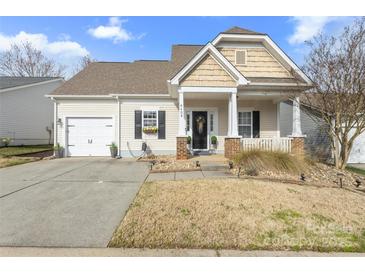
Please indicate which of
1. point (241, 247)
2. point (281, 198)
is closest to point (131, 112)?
point (281, 198)

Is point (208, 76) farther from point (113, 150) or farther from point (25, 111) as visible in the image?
point (25, 111)

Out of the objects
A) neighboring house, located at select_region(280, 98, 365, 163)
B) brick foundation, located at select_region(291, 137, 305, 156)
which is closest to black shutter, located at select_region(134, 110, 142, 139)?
brick foundation, located at select_region(291, 137, 305, 156)

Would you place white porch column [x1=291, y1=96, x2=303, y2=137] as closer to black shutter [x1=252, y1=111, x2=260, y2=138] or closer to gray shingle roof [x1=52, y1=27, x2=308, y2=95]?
gray shingle roof [x1=52, y1=27, x2=308, y2=95]

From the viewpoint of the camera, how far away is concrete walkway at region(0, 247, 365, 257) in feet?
9.77

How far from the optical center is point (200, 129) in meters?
12.4

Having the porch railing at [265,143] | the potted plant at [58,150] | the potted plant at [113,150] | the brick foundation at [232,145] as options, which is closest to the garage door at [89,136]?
the potted plant at [58,150]

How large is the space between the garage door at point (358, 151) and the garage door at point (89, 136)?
13.5 metres

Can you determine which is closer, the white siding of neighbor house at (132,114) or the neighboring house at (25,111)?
the white siding of neighbor house at (132,114)

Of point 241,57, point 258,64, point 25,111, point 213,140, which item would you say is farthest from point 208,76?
point 25,111

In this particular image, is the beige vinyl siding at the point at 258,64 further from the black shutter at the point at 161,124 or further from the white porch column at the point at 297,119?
the black shutter at the point at 161,124

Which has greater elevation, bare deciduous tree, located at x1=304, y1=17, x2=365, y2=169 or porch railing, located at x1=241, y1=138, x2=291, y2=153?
bare deciduous tree, located at x1=304, y1=17, x2=365, y2=169

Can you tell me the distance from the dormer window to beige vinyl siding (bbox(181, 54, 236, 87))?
2.11m

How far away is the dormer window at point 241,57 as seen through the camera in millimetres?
11695

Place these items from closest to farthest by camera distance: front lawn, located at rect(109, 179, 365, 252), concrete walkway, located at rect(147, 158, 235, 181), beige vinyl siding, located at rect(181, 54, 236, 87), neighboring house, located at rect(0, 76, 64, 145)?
1. front lawn, located at rect(109, 179, 365, 252)
2. concrete walkway, located at rect(147, 158, 235, 181)
3. beige vinyl siding, located at rect(181, 54, 236, 87)
4. neighboring house, located at rect(0, 76, 64, 145)
